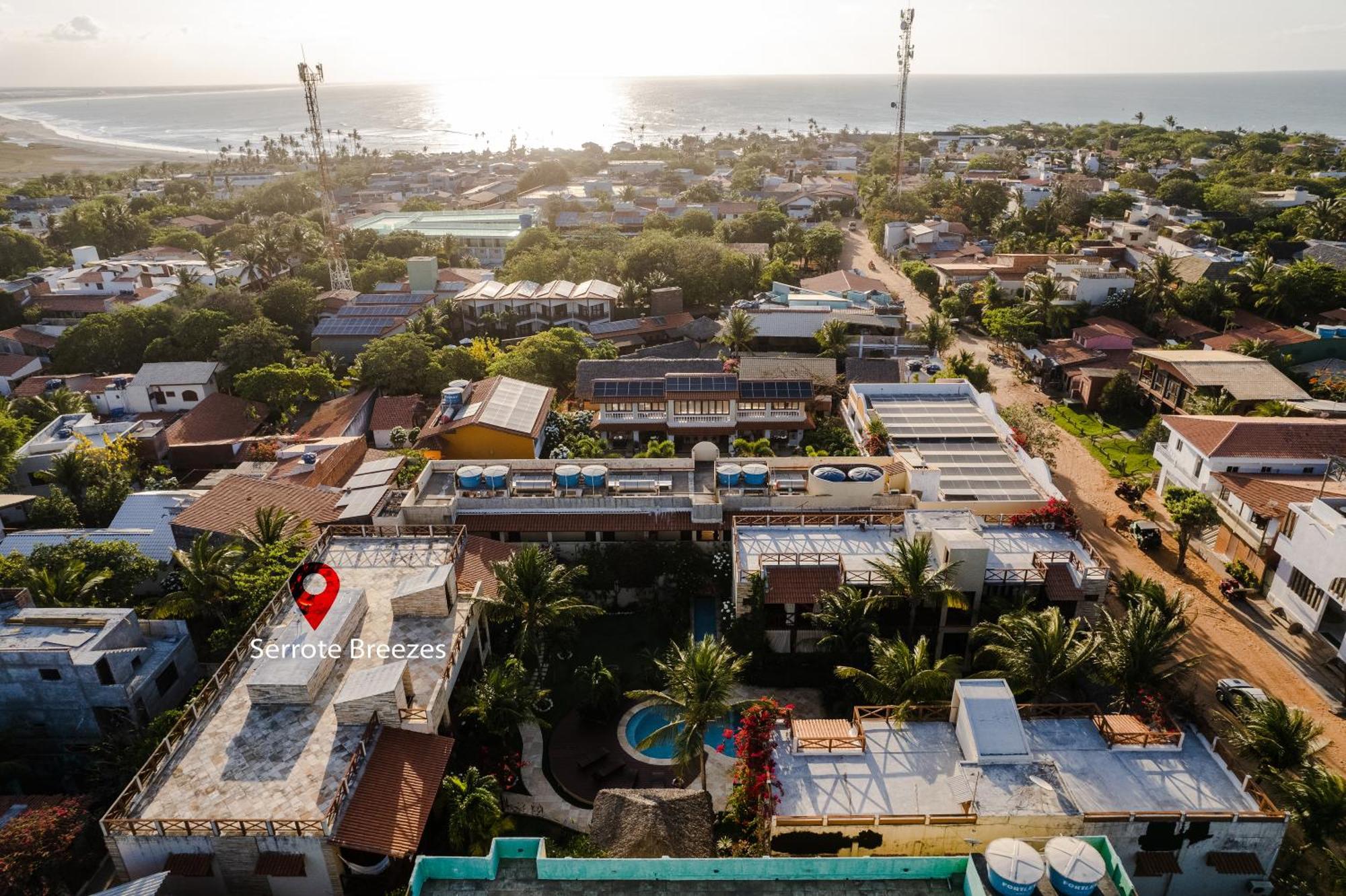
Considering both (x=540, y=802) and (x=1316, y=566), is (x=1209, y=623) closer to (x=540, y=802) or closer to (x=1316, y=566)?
(x=1316, y=566)

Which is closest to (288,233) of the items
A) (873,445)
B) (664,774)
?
(873,445)

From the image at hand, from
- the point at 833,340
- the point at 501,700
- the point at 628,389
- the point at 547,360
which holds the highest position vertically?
the point at 833,340

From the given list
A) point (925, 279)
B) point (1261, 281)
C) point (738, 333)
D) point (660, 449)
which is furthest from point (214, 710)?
point (1261, 281)

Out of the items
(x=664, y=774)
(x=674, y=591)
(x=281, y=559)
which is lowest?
(x=664, y=774)

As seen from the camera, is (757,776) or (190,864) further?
(757,776)

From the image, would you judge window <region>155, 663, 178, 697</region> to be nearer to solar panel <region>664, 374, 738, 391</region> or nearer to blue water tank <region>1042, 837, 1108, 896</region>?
blue water tank <region>1042, 837, 1108, 896</region>

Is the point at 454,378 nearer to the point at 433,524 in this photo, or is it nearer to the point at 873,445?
the point at 433,524

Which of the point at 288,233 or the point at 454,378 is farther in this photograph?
the point at 288,233
